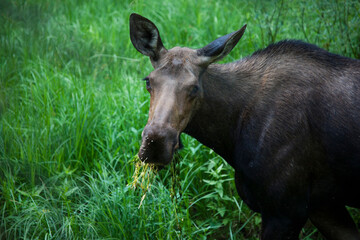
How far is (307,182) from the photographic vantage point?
447 cm

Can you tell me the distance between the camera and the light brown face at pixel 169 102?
3.99 metres

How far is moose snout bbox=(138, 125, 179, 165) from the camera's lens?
396 cm

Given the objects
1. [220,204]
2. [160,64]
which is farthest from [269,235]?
[160,64]

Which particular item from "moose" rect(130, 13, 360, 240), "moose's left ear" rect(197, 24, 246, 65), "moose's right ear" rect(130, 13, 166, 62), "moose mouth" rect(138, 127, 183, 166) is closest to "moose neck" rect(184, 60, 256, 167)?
"moose" rect(130, 13, 360, 240)

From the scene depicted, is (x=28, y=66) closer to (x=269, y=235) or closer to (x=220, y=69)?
(x=220, y=69)

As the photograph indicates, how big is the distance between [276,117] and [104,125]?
2.70m

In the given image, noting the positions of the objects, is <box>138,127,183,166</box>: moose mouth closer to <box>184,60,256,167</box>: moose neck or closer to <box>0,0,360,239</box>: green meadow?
<box>184,60,256,167</box>: moose neck

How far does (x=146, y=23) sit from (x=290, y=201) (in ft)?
6.75

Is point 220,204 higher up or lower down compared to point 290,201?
lower down

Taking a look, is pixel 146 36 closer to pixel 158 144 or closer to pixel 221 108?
pixel 221 108

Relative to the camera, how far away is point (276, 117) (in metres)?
4.48

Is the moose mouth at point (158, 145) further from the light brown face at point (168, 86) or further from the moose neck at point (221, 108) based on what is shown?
the moose neck at point (221, 108)

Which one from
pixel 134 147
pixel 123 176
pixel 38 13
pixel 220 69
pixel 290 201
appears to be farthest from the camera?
pixel 38 13

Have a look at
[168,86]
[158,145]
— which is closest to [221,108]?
[168,86]
